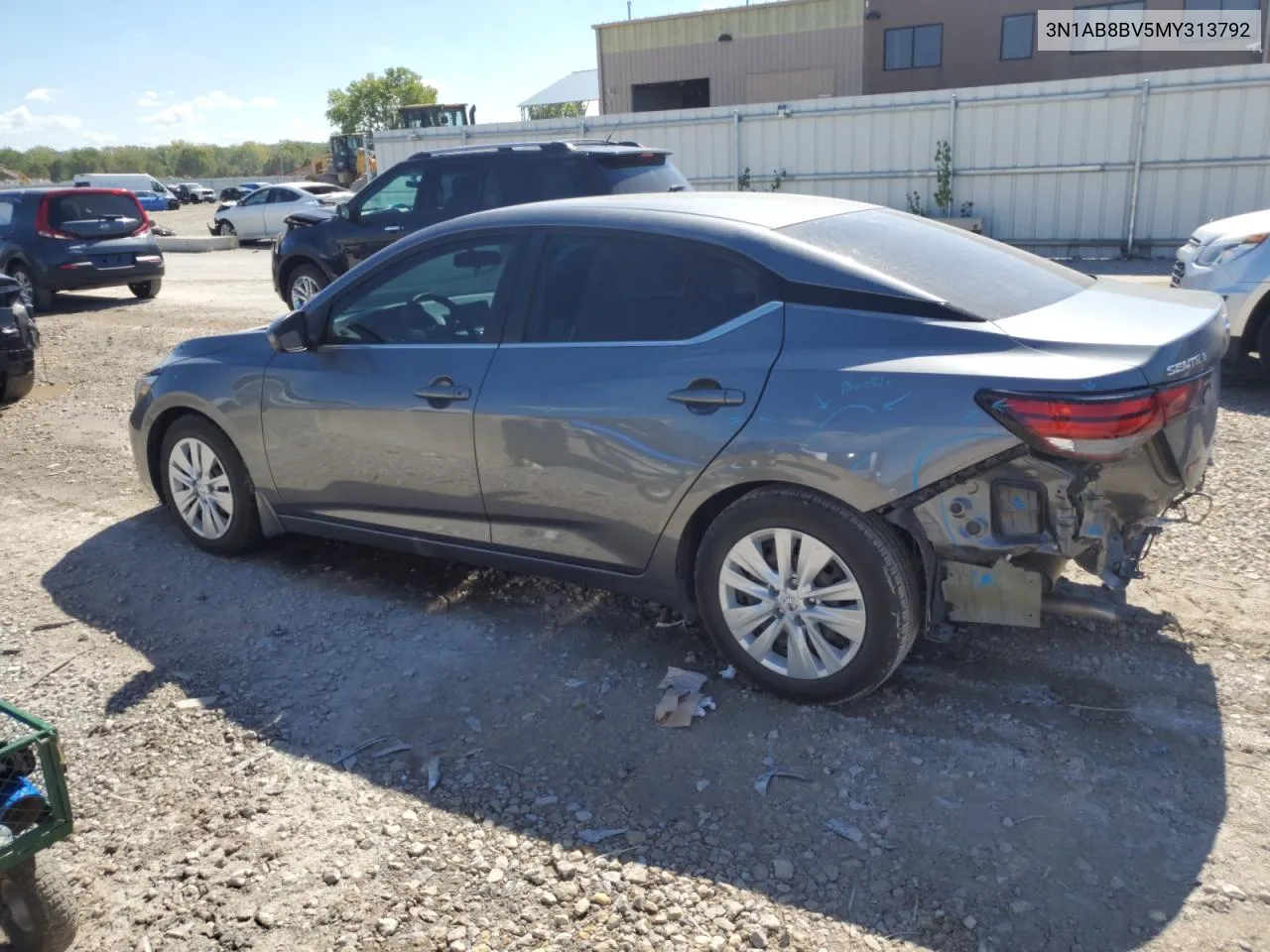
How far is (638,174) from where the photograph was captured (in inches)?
372

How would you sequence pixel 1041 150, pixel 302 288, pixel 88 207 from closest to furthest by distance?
pixel 302 288
pixel 88 207
pixel 1041 150

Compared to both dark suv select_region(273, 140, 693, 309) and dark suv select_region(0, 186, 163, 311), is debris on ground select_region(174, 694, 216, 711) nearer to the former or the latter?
dark suv select_region(273, 140, 693, 309)

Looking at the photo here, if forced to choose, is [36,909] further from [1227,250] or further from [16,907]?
[1227,250]

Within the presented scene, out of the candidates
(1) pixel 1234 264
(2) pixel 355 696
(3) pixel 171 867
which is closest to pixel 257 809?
(3) pixel 171 867

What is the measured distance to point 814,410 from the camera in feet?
11.5

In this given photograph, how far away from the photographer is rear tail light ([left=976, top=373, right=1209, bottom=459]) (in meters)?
3.16

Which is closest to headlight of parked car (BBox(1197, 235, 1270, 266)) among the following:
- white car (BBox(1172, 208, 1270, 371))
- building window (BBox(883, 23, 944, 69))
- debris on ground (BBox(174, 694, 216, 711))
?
white car (BBox(1172, 208, 1270, 371))

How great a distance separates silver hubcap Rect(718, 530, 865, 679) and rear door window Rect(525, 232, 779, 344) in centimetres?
82

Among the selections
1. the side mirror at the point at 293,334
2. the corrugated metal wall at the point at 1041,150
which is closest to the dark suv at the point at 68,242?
the corrugated metal wall at the point at 1041,150

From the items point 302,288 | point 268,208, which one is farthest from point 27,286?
point 268,208

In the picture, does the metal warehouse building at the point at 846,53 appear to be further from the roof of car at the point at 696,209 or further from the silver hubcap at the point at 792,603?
the silver hubcap at the point at 792,603

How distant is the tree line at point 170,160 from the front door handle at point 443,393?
93332 mm

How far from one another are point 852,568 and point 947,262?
1.22 metres

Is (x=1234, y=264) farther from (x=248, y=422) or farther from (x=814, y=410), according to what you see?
(x=248, y=422)
